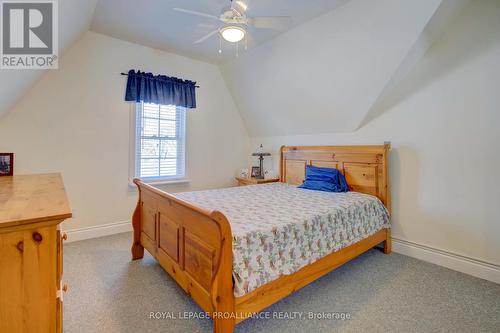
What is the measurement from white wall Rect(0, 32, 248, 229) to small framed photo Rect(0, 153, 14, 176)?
0.48ft

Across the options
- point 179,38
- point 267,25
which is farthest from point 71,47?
Result: point 267,25

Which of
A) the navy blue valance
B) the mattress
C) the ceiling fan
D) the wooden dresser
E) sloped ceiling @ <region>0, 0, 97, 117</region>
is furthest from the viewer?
the navy blue valance

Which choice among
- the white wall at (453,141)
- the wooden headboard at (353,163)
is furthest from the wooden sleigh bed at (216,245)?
the white wall at (453,141)

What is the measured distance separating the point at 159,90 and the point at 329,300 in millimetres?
3438

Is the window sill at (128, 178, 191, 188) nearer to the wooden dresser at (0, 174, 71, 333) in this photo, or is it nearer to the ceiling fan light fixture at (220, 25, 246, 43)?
the ceiling fan light fixture at (220, 25, 246, 43)

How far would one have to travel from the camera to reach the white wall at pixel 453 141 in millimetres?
2297

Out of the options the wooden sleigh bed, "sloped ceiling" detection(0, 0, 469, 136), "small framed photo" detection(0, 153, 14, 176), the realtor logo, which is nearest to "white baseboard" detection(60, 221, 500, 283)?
the wooden sleigh bed

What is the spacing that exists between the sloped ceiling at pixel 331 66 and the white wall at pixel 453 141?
31cm

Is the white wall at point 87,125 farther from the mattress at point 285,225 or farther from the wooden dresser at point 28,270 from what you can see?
the wooden dresser at point 28,270

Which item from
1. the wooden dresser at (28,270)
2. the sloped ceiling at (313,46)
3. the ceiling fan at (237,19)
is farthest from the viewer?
the sloped ceiling at (313,46)

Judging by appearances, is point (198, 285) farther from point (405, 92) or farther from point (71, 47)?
point (71, 47)

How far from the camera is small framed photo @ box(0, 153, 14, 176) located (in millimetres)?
2570

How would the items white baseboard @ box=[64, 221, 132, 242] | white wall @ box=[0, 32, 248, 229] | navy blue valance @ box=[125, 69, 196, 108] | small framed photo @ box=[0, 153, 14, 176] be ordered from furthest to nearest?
1. navy blue valance @ box=[125, 69, 196, 108]
2. white baseboard @ box=[64, 221, 132, 242]
3. white wall @ box=[0, 32, 248, 229]
4. small framed photo @ box=[0, 153, 14, 176]

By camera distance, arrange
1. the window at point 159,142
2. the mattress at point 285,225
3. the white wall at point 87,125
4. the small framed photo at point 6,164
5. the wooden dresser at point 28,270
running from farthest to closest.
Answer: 1. the window at point 159,142
2. the white wall at point 87,125
3. the small framed photo at point 6,164
4. the mattress at point 285,225
5. the wooden dresser at point 28,270
